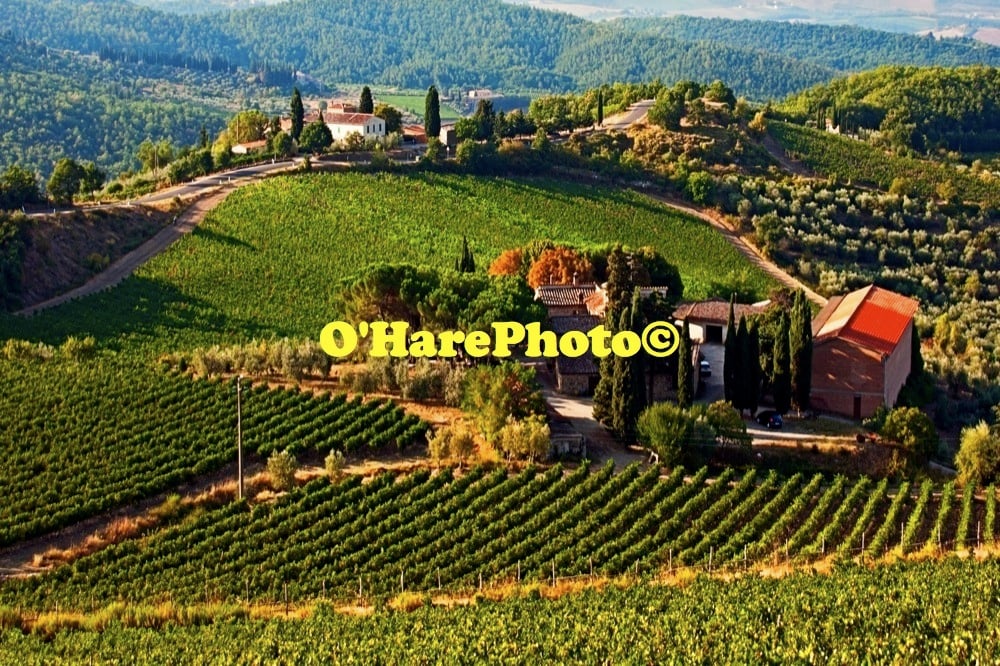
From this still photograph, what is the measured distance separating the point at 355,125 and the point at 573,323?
4505cm

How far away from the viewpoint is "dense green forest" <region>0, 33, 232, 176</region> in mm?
148125

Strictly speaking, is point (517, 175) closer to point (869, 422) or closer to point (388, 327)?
point (388, 327)

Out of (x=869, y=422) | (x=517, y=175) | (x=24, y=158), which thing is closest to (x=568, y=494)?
(x=869, y=422)

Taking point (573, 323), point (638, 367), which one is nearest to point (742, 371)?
point (638, 367)

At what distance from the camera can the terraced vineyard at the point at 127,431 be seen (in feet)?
126

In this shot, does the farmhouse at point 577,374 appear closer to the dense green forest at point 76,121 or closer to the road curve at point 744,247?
the road curve at point 744,247

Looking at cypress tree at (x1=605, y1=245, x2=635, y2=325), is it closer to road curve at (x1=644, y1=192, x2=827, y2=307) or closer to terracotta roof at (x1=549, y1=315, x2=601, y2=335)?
terracotta roof at (x1=549, y1=315, x2=601, y2=335)


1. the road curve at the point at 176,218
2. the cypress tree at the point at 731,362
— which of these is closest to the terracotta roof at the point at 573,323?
the cypress tree at the point at 731,362

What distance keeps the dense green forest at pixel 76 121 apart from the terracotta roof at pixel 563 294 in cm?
9782

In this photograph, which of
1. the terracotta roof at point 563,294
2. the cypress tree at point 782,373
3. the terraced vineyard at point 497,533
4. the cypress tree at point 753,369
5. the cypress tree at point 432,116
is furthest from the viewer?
the cypress tree at point 432,116

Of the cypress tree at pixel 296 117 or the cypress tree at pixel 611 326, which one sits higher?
the cypress tree at pixel 296 117

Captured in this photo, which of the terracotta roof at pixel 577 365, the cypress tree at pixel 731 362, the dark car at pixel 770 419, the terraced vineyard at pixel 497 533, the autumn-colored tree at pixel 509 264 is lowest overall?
the terraced vineyard at pixel 497 533

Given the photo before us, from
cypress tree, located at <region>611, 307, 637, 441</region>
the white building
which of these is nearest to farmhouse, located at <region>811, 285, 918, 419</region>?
cypress tree, located at <region>611, 307, 637, 441</region>

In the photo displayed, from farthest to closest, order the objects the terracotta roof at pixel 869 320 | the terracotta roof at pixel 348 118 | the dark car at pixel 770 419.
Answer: the terracotta roof at pixel 348 118 → the terracotta roof at pixel 869 320 → the dark car at pixel 770 419
